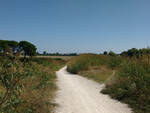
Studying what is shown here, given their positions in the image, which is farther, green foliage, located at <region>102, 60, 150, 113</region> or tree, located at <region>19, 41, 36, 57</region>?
green foliage, located at <region>102, 60, 150, 113</region>

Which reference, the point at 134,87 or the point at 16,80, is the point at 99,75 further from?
the point at 16,80

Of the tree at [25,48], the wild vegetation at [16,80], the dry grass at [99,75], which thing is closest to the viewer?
the wild vegetation at [16,80]

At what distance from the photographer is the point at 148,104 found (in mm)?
4805

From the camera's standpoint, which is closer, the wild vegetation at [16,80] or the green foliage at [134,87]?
the wild vegetation at [16,80]

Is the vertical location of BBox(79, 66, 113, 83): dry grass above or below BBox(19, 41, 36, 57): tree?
below

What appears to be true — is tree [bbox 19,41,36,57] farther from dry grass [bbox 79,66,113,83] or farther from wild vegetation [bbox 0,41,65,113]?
dry grass [bbox 79,66,113,83]

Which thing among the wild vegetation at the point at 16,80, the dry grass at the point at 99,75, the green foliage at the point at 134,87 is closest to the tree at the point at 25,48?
the wild vegetation at the point at 16,80

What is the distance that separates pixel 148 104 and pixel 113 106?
1.19 metres

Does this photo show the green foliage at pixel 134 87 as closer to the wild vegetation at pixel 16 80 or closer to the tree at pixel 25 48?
the wild vegetation at pixel 16 80

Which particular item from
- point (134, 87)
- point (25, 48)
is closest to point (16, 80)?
point (25, 48)

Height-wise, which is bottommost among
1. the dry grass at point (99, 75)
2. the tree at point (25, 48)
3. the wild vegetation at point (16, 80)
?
the dry grass at point (99, 75)

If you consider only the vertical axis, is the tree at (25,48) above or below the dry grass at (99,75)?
above

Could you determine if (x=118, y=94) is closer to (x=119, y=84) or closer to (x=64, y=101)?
(x=119, y=84)

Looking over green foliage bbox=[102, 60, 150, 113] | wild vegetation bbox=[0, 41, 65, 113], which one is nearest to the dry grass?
green foliage bbox=[102, 60, 150, 113]
